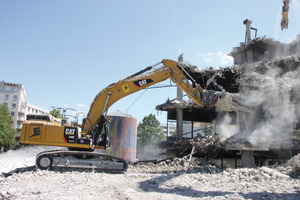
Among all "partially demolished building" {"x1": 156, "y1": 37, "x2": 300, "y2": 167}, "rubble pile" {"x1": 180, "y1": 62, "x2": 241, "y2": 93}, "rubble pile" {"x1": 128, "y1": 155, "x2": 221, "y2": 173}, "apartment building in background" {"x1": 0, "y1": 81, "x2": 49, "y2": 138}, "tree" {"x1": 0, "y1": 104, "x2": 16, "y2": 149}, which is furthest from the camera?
"apartment building in background" {"x1": 0, "y1": 81, "x2": 49, "y2": 138}

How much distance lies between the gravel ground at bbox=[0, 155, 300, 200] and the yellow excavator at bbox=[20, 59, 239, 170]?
1.95 feet

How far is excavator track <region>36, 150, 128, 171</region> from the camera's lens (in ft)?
30.3

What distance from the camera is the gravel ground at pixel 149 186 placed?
6.27m

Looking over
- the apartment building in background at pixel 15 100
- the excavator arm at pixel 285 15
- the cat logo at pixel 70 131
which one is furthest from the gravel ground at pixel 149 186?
the apartment building in background at pixel 15 100

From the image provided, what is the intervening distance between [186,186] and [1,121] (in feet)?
128

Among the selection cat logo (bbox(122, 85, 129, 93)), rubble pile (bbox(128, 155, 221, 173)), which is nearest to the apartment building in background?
rubble pile (bbox(128, 155, 221, 173))

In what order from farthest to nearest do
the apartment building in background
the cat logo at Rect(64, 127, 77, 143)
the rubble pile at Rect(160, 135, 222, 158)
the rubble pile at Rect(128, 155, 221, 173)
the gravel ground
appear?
1. the apartment building in background
2. the rubble pile at Rect(160, 135, 222, 158)
3. the rubble pile at Rect(128, 155, 221, 173)
4. the cat logo at Rect(64, 127, 77, 143)
5. the gravel ground

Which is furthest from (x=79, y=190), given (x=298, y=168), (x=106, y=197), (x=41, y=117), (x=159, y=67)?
(x=298, y=168)

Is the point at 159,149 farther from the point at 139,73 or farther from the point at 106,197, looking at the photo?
the point at 106,197

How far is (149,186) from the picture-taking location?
766 centimetres

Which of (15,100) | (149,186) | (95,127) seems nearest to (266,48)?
(95,127)

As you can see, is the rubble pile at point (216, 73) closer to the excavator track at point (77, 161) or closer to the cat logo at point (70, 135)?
the excavator track at point (77, 161)

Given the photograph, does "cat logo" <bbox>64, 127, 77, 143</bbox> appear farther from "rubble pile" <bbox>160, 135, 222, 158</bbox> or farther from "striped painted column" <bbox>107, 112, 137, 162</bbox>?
"rubble pile" <bbox>160, 135, 222, 158</bbox>

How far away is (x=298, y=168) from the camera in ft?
30.5
